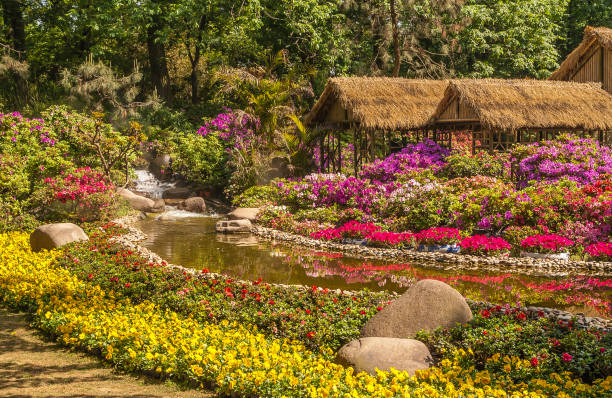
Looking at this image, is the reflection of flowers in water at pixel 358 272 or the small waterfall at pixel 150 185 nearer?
the reflection of flowers in water at pixel 358 272

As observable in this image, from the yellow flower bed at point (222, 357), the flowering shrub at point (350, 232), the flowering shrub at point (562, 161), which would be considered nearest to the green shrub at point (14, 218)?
the yellow flower bed at point (222, 357)

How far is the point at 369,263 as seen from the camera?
1277cm

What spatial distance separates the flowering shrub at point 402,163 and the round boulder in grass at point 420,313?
1020 centimetres

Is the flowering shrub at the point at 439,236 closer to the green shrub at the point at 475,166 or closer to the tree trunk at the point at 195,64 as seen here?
the green shrub at the point at 475,166

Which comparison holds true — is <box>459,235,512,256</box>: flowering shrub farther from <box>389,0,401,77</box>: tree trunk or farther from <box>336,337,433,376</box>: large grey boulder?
<box>389,0,401,77</box>: tree trunk

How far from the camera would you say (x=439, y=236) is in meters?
13.5

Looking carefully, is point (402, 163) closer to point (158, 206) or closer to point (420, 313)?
point (158, 206)

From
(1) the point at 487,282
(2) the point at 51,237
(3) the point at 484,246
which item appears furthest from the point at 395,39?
(2) the point at 51,237

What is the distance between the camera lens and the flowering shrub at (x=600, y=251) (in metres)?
11.9

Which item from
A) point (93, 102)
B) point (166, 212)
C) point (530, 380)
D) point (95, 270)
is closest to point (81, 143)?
point (166, 212)

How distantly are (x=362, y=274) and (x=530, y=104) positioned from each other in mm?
13171

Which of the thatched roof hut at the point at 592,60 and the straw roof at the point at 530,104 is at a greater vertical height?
the thatched roof hut at the point at 592,60

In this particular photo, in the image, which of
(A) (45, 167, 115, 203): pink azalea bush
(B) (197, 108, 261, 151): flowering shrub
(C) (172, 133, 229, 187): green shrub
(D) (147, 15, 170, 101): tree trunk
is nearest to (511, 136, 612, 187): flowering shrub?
(B) (197, 108, 261, 151): flowering shrub

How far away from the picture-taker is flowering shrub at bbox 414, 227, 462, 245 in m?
13.4
